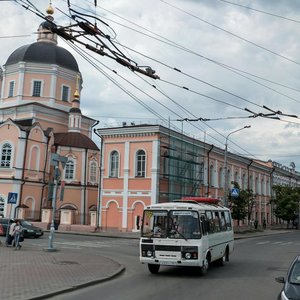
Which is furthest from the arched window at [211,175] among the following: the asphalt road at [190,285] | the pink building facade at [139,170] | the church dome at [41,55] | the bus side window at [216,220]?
the bus side window at [216,220]

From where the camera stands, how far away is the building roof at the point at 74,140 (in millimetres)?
55359

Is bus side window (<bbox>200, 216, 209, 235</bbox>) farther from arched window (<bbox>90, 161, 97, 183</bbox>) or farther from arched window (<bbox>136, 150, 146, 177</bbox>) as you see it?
arched window (<bbox>90, 161, 97, 183</bbox>)

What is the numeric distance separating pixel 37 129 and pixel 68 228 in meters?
15.2

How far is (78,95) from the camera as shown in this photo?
197 ft

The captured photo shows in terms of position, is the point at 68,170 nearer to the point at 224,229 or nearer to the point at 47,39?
the point at 47,39

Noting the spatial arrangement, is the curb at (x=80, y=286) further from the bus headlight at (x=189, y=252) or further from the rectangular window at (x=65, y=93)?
the rectangular window at (x=65, y=93)

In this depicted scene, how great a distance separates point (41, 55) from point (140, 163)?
2602cm

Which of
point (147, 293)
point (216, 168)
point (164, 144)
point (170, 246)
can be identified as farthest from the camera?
point (216, 168)

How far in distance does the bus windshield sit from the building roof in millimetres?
41926

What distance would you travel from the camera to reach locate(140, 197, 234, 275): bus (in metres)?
13.6

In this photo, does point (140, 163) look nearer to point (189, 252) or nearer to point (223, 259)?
point (223, 259)

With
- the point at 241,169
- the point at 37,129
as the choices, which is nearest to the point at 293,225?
the point at 241,169

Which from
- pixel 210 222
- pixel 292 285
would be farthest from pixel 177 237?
pixel 292 285

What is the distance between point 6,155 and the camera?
51.3 m
